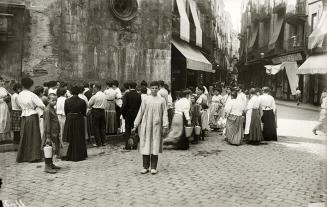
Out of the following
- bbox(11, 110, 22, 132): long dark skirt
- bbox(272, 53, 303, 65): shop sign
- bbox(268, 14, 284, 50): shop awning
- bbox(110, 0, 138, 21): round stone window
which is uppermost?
bbox(268, 14, 284, 50): shop awning

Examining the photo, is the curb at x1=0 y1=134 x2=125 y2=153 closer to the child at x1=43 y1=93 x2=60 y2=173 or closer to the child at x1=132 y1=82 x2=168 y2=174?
the child at x1=43 y1=93 x2=60 y2=173

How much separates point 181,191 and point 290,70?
1015 inches

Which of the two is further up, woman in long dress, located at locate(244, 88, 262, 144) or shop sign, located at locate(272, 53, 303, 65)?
shop sign, located at locate(272, 53, 303, 65)

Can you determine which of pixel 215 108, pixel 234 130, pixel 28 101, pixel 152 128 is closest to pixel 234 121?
pixel 234 130

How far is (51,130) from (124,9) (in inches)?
360

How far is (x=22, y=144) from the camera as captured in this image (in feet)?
25.5

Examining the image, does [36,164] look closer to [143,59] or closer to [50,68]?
[50,68]

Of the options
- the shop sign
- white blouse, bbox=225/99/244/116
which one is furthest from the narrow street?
the shop sign

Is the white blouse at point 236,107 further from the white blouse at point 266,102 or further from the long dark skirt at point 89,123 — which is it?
the long dark skirt at point 89,123

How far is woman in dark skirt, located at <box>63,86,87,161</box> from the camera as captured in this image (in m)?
7.87

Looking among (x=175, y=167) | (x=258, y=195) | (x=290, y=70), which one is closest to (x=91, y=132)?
(x=175, y=167)

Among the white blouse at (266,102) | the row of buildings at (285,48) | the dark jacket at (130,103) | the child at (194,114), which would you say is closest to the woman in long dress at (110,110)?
the dark jacket at (130,103)

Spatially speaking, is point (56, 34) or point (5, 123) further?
point (56, 34)

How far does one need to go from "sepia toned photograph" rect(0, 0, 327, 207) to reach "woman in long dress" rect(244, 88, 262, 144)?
0.03 metres
